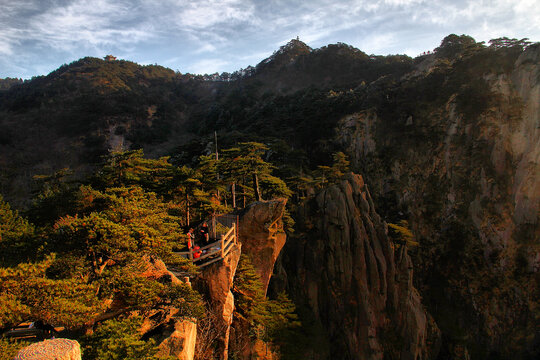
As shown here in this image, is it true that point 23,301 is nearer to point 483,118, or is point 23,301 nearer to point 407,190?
point 407,190

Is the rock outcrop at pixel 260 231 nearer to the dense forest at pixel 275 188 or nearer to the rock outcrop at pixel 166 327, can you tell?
the dense forest at pixel 275 188

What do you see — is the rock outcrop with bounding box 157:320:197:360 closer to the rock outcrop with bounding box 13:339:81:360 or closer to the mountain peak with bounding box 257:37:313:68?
the rock outcrop with bounding box 13:339:81:360

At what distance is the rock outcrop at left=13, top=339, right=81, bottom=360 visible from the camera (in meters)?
4.84

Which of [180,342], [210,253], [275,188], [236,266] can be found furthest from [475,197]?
[180,342]

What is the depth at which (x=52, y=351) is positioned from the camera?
5004mm

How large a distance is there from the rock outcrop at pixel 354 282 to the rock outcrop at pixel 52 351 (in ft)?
64.6

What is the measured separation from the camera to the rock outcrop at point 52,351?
4.84m

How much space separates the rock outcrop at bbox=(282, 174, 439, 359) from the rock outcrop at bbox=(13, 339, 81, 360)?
775 inches

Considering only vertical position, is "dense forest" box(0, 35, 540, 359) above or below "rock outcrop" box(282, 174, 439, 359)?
above

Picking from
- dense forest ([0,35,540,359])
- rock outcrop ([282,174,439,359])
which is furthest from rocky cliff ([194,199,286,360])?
rock outcrop ([282,174,439,359])

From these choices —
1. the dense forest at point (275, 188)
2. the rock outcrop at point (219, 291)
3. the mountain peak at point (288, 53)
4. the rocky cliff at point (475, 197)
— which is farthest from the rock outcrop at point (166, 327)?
the mountain peak at point (288, 53)

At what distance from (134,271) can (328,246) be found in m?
17.9

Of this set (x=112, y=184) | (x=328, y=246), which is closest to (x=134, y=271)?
(x=112, y=184)

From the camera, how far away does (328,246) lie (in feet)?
78.7
